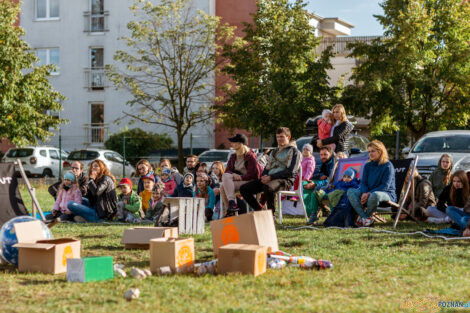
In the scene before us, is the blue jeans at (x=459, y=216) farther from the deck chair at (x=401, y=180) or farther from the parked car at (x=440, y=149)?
the parked car at (x=440, y=149)

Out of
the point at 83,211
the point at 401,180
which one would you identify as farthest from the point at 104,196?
the point at 401,180

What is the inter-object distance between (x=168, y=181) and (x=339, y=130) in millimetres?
3419

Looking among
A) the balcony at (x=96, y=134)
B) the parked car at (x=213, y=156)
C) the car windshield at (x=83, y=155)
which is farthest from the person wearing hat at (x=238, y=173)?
the balcony at (x=96, y=134)

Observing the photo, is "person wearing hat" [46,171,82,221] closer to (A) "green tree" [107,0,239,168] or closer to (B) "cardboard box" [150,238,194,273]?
(B) "cardboard box" [150,238,194,273]

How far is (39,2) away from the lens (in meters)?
36.8

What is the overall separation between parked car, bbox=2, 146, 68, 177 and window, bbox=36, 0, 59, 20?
11.0 metres

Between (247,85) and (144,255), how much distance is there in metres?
17.6

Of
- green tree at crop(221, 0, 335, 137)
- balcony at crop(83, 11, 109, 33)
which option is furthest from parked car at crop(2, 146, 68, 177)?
balcony at crop(83, 11, 109, 33)

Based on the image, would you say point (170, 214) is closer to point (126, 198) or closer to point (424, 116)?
point (126, 198)

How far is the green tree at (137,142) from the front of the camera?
28.1 meters

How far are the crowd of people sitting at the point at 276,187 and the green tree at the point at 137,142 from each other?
50.0 feet

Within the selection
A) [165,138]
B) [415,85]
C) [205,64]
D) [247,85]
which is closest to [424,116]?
[415,85]

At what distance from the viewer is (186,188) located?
11469mm

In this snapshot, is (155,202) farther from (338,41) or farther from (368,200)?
(338,41)
